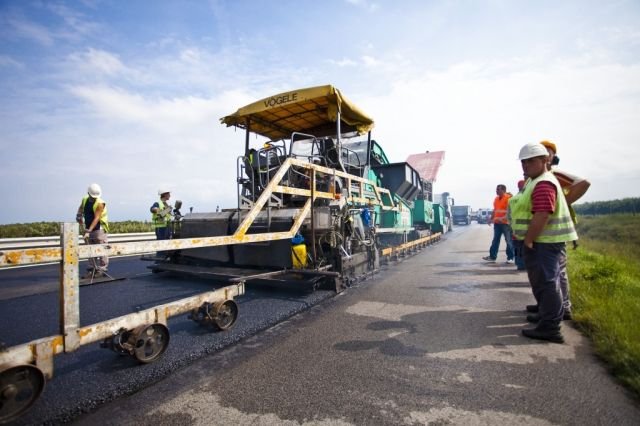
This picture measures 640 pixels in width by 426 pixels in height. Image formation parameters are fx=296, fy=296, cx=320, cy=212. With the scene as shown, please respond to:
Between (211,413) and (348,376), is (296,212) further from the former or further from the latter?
(211,413)

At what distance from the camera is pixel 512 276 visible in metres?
5.32

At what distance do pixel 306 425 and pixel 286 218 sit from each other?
2.76 m

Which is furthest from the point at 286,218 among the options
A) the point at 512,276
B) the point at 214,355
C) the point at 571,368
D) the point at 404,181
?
the point at 404,181

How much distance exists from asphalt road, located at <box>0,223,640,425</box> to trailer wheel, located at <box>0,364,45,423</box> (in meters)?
0.15

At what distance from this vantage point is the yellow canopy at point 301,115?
4500 millimetres

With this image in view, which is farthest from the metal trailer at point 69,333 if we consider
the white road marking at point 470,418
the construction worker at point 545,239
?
the construction worker at point 545,239

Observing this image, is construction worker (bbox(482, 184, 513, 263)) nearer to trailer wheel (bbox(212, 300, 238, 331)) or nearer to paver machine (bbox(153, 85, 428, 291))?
paver machine (bbox(153, 85, 428, 291))

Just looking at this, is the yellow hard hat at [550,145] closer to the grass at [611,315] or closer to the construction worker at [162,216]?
the grass at [611,315]

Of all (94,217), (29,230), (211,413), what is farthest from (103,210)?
(29,230)

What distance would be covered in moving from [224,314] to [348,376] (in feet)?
4.50

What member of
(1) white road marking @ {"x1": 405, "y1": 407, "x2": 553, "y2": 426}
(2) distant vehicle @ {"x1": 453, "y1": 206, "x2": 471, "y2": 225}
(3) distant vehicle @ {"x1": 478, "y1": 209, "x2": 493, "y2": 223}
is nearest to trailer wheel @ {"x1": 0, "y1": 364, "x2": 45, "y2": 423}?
(1) white road marking @ {"x1": 405, "y1": 407, "x2": 553, "y2": 426}

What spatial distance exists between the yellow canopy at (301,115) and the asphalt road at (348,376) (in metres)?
3.06

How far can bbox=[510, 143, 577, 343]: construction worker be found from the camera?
2611 millimetres

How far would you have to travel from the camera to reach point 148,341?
222 centimetres
